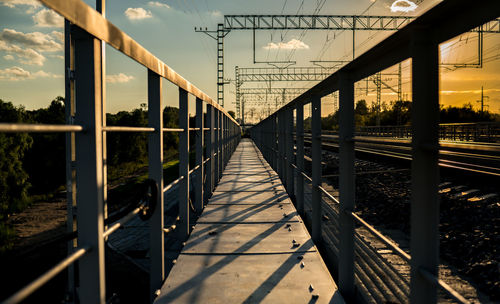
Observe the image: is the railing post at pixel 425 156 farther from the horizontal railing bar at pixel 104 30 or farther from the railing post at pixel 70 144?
the railing post at pixel 70 144

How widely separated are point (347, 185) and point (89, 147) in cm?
182

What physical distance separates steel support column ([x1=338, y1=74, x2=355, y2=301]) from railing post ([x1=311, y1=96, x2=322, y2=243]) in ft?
3.46

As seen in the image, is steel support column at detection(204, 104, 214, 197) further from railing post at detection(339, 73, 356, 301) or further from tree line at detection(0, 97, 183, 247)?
tree line at detection(0, 97, 183, 247)

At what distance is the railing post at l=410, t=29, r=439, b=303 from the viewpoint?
145 cm

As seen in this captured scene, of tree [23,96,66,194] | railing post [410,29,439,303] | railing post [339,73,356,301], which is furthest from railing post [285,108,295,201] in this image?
tree [23,96,66,194]

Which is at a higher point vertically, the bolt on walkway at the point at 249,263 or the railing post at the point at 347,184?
the railing post at the point at 347,184

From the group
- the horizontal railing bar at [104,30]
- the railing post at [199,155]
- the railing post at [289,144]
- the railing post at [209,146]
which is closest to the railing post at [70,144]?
the horizontal railing bar at [104,30]

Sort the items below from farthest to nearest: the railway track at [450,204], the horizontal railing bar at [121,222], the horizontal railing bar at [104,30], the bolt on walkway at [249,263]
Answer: the bolt on walkway at [249,263], the horizontal railing bar at [121,222], the railway track at [450,204], the horizontal railing bar at [104,30]

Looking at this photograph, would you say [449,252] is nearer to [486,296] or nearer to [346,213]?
[486,296]

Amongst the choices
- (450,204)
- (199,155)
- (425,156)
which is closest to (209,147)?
(199,155)

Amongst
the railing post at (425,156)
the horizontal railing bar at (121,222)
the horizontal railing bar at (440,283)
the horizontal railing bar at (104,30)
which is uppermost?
the horizontal railing bar at (104,30)

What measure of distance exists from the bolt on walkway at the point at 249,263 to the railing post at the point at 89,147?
91 cm

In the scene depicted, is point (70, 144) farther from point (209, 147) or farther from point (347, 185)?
point (209, 147)

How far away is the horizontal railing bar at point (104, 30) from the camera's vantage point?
3.84 ft
